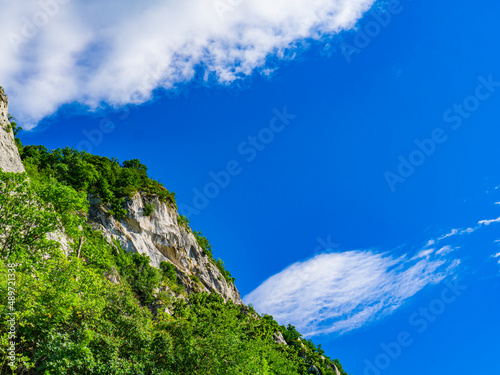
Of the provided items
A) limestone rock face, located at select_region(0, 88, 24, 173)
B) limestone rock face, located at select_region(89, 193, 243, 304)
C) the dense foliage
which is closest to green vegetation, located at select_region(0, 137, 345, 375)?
the dense foliage

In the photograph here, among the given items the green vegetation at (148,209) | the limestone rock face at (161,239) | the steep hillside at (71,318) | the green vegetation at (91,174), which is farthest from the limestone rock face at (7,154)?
the green vegetation at (148,209)

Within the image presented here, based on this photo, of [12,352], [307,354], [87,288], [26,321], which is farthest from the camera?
[307,354]

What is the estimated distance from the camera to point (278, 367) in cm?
3925

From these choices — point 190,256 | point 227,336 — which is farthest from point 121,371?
point 190,256

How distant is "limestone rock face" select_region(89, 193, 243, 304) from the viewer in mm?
55562

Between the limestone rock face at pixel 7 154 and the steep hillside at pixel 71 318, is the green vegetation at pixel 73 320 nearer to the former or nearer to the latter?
the steep hillside at pixel 71 318

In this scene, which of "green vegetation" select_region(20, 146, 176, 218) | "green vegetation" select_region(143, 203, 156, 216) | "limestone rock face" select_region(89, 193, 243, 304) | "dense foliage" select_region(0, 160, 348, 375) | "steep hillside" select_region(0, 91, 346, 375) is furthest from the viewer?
"green vegetation" select_region(143, 203, 156, 216)

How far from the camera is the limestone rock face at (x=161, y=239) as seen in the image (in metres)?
55.6

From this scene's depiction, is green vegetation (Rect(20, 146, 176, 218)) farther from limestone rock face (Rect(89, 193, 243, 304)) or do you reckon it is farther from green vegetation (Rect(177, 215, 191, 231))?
green vegetation (Rect(177, 215, 191, 231))

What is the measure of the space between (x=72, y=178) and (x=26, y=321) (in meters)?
47.0

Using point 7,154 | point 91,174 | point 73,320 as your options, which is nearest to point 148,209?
point 91,174

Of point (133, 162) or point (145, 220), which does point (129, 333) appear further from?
point (133, 162)

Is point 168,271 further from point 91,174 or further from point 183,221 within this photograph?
point 91,174

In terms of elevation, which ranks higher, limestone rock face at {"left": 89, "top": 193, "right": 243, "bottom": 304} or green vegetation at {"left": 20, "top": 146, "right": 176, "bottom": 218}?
green vegetation at {"left": 20, "top": 146, "right": 176, "bottom": 218}
